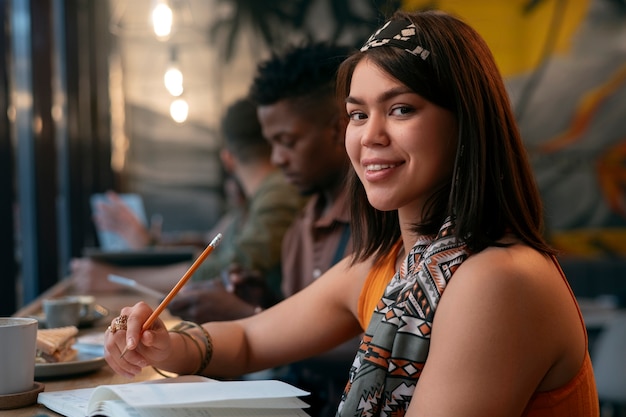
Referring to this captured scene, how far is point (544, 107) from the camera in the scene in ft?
21.5

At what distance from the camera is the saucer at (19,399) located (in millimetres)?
1309

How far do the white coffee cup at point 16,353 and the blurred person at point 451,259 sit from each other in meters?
0.13

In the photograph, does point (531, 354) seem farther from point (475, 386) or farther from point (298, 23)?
point (298, 23)

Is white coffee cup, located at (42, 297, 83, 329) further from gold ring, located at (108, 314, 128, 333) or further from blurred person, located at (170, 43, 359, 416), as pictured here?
blurred person, located at (170, 43, 359, 416)

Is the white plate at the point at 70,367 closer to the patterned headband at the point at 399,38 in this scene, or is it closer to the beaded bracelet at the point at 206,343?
the beaded bracelet at the point at 206,343

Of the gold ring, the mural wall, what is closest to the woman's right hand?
the gold ring

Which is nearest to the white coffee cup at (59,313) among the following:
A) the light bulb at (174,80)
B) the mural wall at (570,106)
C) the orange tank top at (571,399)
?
the orange tank top at (571,399)

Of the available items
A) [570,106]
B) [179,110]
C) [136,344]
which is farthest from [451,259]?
[570,106]

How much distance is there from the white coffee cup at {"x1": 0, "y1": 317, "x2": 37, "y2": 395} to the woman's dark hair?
71 centimetres

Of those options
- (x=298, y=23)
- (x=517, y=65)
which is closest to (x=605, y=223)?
(x=517, y=65)

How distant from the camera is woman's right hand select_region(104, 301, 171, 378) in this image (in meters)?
1.37

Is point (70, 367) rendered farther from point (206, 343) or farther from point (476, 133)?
point (476, 133)

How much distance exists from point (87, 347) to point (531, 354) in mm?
1023

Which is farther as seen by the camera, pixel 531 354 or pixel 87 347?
pixel 87 347
